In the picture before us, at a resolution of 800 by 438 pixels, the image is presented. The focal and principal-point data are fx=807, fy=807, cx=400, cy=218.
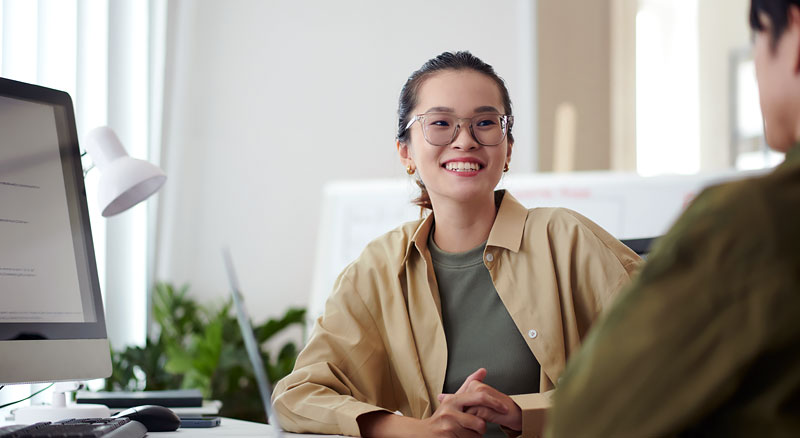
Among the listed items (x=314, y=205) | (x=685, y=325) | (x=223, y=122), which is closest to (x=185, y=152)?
(x=223, y=122)

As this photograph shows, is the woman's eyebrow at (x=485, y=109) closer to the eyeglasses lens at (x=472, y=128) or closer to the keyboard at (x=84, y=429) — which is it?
the eyeglasses lens at (x=472, y=128)

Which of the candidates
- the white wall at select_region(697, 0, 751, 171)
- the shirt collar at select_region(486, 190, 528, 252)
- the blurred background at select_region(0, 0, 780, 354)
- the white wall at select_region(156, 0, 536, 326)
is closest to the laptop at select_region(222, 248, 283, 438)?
the shirt collar at select_region(486, 190, 528, 252)

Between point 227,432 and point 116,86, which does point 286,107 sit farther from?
point 227,432

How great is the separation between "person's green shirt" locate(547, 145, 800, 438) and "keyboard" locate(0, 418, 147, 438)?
692 mm

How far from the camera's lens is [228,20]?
3.78 metres

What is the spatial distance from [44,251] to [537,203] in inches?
90.2

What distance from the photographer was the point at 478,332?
147 cm

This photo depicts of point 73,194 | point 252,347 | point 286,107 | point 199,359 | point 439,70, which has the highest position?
point 286,107

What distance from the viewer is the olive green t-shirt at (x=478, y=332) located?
1429 millimetres

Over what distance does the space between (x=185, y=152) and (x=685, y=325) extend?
11.0 feet

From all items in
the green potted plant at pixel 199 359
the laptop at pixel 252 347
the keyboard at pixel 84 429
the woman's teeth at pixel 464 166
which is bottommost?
the green potted plant at pixel 199 359

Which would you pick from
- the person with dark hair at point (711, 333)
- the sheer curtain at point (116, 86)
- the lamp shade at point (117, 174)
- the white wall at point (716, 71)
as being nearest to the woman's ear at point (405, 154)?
the lamp shade at point (117, 174)

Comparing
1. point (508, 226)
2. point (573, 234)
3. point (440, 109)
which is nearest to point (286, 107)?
point (440, 109)

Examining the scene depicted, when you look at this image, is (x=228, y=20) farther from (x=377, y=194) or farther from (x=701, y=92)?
(x=701, y=92)
